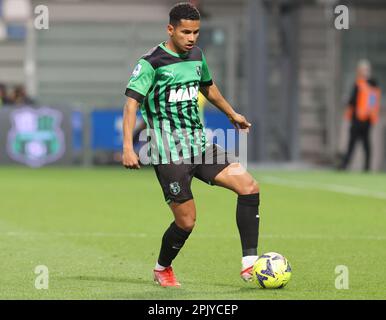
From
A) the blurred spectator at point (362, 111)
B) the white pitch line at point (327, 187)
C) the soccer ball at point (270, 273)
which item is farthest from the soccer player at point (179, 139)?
the blurred spectator at point (362, 111)

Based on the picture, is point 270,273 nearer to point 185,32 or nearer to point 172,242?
point 172,242

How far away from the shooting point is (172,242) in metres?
9.57

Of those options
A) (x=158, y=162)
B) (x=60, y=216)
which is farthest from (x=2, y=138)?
(x=158, y=162)

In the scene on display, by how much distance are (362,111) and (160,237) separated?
15089 millimetres

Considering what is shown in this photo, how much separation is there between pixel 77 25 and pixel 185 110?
24347 mm

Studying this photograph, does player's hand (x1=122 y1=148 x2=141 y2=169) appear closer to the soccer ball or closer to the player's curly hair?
the player's curly hair

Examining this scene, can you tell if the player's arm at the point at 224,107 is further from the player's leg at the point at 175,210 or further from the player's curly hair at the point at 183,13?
the player's curly hair at the point at 183,13

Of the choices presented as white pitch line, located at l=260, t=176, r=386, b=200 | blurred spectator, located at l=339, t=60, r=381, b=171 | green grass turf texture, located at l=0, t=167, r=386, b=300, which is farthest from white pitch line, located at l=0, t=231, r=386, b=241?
blurred spectator, located at l=339, t=60, r=381, b=171

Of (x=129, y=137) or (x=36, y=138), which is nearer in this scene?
(x=129, y=137)

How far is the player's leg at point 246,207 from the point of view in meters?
9.46

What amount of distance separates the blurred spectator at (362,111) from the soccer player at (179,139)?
60.0 ft

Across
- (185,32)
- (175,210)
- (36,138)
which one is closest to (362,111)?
(36,138)

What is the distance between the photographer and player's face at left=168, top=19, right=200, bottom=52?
916 cm
